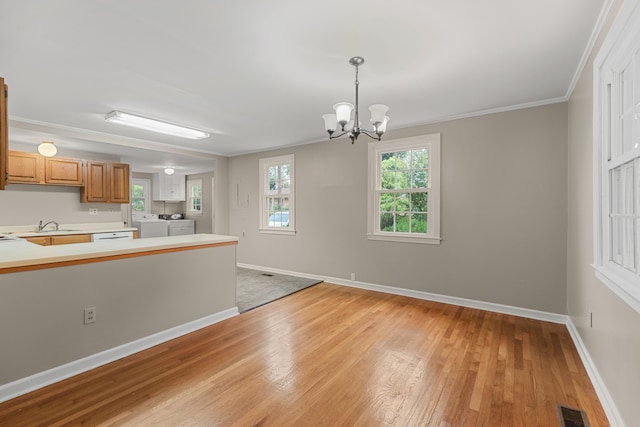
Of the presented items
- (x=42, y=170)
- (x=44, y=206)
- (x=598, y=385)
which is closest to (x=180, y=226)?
(x=44, y=206)

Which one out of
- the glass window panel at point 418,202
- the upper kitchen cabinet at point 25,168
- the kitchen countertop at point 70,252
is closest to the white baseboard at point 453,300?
the glass window panel at point 418,202

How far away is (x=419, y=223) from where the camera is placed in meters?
4.23

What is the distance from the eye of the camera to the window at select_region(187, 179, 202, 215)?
915 cm

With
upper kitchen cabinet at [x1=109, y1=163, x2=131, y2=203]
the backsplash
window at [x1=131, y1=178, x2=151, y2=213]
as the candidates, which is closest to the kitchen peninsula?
the backsplash

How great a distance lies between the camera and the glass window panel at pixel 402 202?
4.32 metres

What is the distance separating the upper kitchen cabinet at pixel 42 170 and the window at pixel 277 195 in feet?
10.7

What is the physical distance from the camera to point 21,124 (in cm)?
392

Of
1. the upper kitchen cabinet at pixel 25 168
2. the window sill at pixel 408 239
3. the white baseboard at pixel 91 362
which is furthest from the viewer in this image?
the upper kitchen cabinet at pixel 25 168

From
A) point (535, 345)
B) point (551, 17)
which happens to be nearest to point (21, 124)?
point (551, 17)

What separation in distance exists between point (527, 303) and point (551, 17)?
2908 millimetres

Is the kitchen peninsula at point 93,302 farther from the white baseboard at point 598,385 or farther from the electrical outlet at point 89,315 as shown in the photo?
the white baseboard at point 598,385

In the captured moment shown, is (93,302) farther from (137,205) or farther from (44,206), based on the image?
(137,205)

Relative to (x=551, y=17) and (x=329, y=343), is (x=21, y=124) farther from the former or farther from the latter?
(x=551, y=17)

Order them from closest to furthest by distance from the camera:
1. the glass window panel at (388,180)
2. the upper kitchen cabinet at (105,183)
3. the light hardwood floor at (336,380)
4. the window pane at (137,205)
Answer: the light hardwood floor at (336,380)
the glass window panel at (388,180)
the upper kitchen cabinet at (105,183)
the window pane at (137,205)
